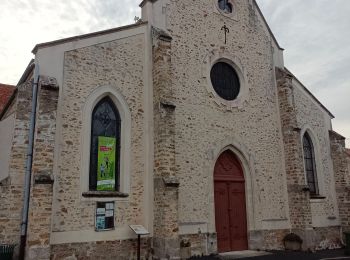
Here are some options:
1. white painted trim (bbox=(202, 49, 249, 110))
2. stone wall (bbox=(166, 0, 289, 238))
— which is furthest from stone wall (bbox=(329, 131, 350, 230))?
white painted trim (bbox=(202, 49, 249, 110))

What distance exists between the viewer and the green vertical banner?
10.4 metres

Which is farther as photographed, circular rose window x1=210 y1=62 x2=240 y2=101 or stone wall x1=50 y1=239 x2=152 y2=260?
circular rose window x1=210 y1=62 x2=240 y2=101

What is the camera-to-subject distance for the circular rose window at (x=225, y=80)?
13695mm

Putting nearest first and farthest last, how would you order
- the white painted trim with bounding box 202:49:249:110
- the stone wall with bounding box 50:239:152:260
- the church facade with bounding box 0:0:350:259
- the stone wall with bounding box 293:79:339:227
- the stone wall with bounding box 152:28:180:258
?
1. the stone wall with bounding box 50:239:152:260
2. the church facade with bounding box 0:0:350:259
3. the stone wall with bounding box 152:28:180:258
4. the white painted trim with bounding box 202:49:249:110
5. the stone wall with bounding box 293:79:339:227

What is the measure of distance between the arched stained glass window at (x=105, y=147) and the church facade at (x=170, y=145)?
32 mm

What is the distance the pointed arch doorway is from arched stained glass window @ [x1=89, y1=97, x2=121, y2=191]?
12.9ft

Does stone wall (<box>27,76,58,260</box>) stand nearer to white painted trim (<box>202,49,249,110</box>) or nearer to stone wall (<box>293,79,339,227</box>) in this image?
white painted trim (<box>202,49,249,110</box>)

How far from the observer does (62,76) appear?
33.3ft

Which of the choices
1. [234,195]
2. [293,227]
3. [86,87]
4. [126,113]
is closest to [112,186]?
A: [126,113]

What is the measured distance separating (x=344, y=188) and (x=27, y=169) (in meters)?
13.8

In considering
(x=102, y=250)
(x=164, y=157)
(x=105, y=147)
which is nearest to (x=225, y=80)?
(x=164, y=157)

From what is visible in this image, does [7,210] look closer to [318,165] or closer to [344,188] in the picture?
[318,165]

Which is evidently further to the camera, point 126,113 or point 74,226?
point 126,113

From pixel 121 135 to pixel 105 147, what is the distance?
0.67 meters
